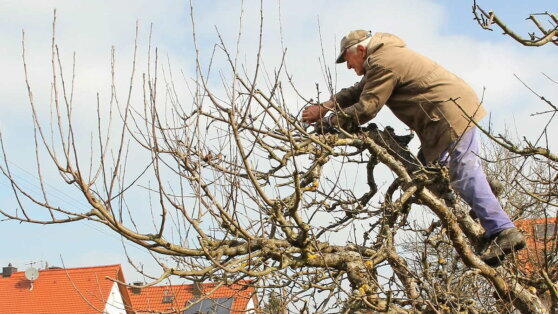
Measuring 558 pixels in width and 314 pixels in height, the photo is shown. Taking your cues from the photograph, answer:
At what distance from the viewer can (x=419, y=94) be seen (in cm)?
463

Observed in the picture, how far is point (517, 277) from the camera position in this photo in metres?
4.71

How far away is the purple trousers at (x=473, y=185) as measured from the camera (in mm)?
4555

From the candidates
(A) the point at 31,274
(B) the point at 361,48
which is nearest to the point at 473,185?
(B) the point at 361,48

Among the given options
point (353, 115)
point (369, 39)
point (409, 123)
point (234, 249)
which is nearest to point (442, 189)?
point (409, 123)

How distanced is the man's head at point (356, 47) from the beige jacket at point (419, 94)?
10cm

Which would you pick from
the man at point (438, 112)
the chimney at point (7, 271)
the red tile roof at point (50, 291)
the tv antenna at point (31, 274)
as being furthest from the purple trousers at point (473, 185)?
the chimney at point (7, 271)

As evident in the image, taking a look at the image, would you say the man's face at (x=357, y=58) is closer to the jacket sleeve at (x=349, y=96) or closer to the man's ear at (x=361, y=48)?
the man's ear at (x=361, y=48)

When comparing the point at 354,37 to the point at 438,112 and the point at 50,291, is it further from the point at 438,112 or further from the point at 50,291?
the point at 50,291

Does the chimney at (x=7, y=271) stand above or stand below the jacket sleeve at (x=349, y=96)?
above

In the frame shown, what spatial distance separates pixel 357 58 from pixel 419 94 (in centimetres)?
52

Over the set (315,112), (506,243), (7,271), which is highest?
(7,271)

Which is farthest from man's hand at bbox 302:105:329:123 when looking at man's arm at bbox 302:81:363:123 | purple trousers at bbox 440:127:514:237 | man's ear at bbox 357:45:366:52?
purple trousers at bbox 440:127:514:237

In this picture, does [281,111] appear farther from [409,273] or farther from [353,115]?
[409,273]

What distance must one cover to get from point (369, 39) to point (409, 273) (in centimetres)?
165
